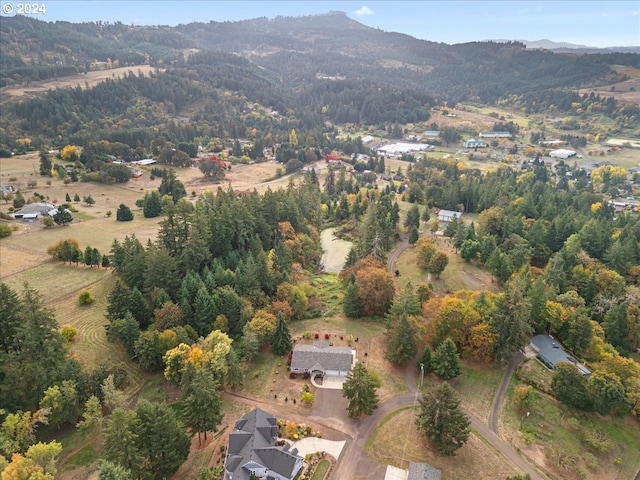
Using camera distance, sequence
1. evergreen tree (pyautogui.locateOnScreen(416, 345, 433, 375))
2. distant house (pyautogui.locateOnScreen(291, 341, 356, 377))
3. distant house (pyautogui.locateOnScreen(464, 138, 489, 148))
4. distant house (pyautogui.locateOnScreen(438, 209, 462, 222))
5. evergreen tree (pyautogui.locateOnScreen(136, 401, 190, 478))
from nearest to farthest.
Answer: evergreen tree (pyautogui.locateOnScreen(136, 401, 190, 478)) < evergreen tree (pyautogui.locateOnScreen(416, 345, 433, 375)) < distant house (pyautogui.locateOnScreen(291, 341, 356, 377)) < distant house (pyautogui.locateOnScreen(438, 209, 462, 222)) < distant house (pyautogui.locateOnScreen(464, 138, 489, 148))

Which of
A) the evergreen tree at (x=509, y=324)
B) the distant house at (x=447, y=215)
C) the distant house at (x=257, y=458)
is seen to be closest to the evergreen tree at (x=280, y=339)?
the distant house at (x=257, y=458)

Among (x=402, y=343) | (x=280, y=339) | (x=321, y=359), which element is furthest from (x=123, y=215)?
(x=402, y=343)

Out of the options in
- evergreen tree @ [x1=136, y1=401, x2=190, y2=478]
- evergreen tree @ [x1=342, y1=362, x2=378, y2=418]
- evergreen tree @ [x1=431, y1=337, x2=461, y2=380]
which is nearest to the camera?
evergreen tree @ [x1=136, y1=401, x2=190, y2=478]

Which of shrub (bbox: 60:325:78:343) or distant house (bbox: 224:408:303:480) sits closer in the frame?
distant house (bbox: 224:408:303:480)

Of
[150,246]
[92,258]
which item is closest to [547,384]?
[150,246]

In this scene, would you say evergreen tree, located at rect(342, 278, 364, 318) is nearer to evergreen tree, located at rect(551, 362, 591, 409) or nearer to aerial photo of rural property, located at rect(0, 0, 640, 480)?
aerial photo of rural property, located at rect(0, 0, 640, 480)

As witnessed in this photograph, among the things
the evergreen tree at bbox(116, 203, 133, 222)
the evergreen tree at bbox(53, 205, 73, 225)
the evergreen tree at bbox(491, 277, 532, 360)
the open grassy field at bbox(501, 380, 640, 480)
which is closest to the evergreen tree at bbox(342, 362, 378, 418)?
the open grassy field at bbox(501, 380, 640, 480)
